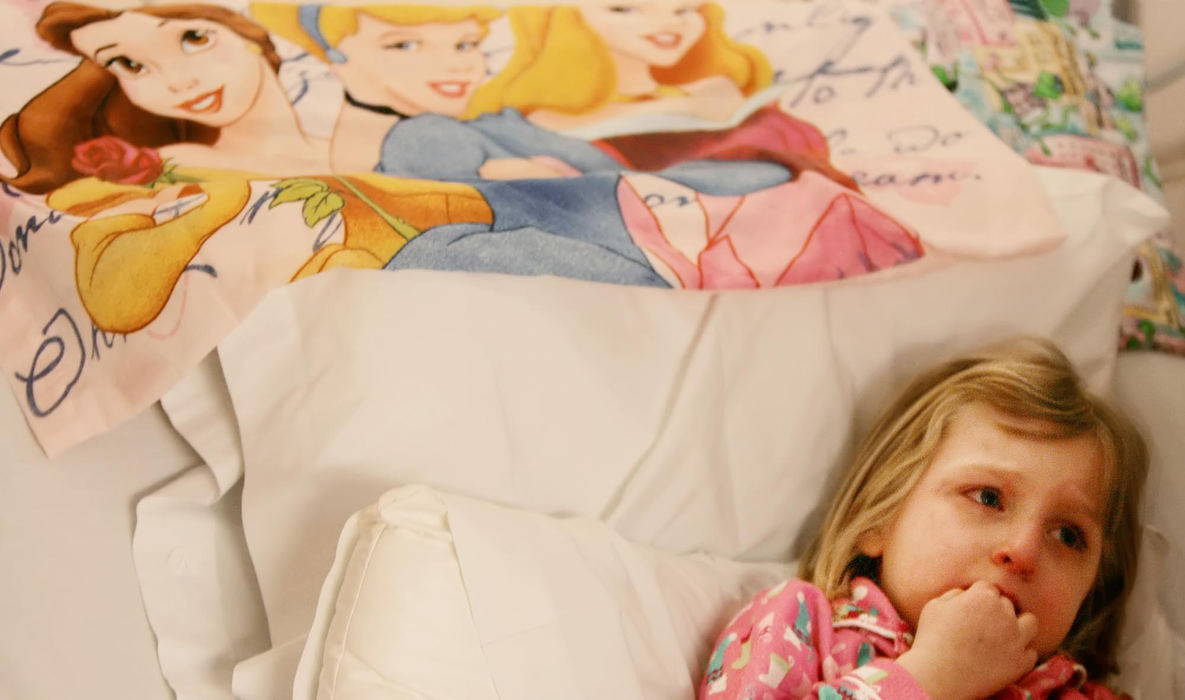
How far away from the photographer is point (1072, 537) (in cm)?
83

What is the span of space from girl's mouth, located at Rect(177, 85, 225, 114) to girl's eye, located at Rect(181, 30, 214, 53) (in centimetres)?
5

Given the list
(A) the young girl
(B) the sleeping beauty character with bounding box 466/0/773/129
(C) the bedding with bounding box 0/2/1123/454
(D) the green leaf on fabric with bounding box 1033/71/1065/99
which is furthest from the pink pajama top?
(D) the green leaf on fabric with bounding box 1033/71/1065/99

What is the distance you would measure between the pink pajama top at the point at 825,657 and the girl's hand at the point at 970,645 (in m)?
0.03

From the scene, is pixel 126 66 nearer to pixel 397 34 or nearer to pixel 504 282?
pixel 397 34

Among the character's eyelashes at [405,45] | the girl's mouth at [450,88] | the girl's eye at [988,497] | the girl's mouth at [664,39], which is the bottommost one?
the girl's eye at [988,497]

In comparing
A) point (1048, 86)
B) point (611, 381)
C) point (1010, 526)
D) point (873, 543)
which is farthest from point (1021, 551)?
point (1048, 86)

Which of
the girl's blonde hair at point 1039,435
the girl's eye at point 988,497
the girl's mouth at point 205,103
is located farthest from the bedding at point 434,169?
the girl's eye at point 988,497

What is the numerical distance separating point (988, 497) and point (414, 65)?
696 mm

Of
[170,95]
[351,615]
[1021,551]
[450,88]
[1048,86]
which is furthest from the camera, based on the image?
[1048,86]

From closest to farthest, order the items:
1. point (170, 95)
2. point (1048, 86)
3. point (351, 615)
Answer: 1. point (351, 615)
2. point (170, 95)
3. point (1048, 86)

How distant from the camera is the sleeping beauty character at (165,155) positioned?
2.43 feet

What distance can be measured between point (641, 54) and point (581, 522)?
0.55 metres

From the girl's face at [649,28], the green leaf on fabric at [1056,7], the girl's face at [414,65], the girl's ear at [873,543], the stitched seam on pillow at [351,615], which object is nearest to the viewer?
the stitched seam on pillow at [351,615]

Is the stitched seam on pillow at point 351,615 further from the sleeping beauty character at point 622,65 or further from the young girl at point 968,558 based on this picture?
the sleeping beauty character at point 622,65
